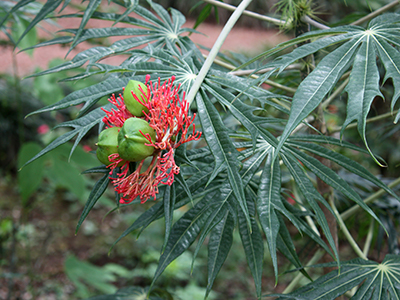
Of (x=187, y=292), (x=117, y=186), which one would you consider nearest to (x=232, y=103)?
(x=117, y=186)

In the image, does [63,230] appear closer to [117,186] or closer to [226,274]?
[226,274]

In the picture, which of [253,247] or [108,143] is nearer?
[108,143]

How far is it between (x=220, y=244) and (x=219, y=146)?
19cm

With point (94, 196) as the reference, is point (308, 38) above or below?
above

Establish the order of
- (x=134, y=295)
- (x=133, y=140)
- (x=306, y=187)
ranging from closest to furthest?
(x=133, y=140) < (x=306, y=187) < (x=134, y=295)

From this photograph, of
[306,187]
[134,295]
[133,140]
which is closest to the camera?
[133,140]

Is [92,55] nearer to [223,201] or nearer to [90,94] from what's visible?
[90,94]

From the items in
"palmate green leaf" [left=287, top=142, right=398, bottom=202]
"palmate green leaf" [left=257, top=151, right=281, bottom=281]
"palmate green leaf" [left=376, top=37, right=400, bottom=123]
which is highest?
"palmate green leaf" [left=376, top=37, right=400, bottom=123]

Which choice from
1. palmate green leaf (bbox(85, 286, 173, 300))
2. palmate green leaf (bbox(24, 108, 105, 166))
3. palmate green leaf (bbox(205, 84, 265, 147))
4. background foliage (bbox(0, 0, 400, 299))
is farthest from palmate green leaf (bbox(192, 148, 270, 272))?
palmate green leaf (bbox(85, 286, 173, 300))

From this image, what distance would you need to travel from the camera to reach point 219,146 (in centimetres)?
46

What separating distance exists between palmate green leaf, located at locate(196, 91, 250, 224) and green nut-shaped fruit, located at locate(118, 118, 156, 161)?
0.31 ft

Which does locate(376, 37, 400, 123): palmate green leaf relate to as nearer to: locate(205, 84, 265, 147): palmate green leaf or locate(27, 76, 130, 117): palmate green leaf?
locate(205, 84, 265, 147): palmate green leaf

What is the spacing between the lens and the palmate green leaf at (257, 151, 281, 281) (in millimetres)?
445

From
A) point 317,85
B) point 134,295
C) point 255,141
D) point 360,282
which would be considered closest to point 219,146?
point 255,141
